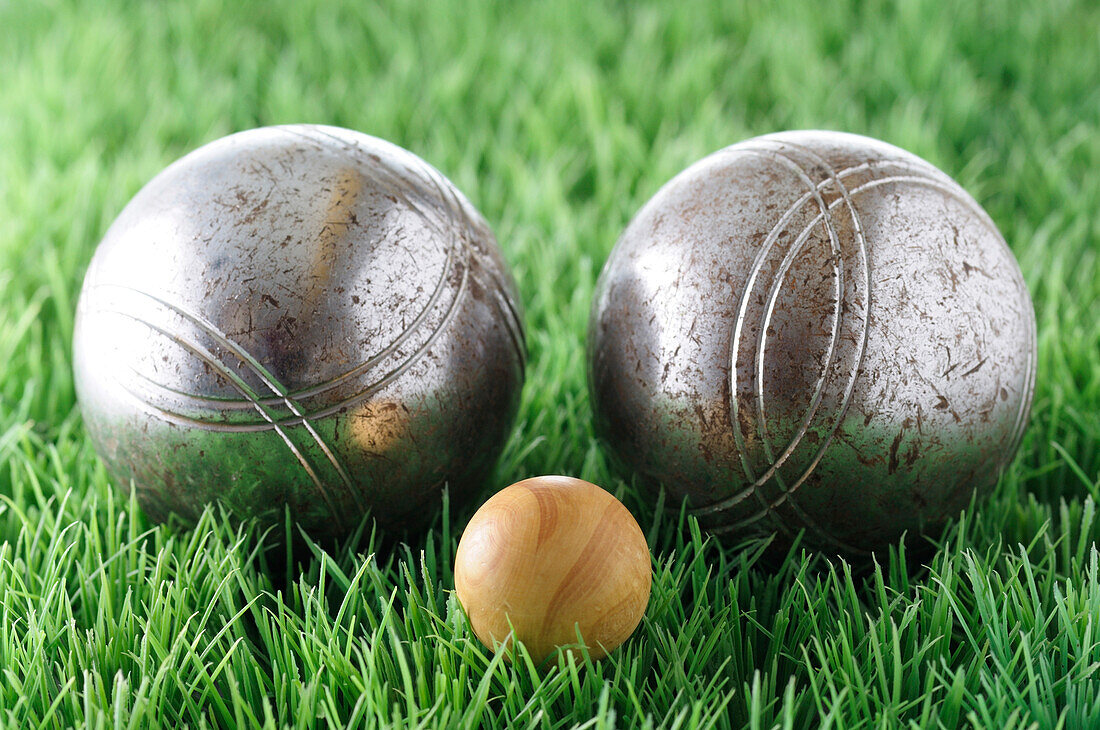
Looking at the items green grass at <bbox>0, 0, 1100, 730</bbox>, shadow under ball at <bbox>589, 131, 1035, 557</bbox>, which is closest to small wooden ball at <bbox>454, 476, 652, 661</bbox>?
green grass at <bbox>0, 0, 1100, 730</bbox>

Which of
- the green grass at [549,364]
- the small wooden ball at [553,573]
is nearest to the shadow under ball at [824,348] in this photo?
the green grass at [549,364]

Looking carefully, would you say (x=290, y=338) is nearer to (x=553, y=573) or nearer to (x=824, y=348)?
(x=553, y=573)

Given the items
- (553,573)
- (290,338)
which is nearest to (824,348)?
(553,573)

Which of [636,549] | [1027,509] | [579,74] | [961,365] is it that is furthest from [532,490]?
[579,74]

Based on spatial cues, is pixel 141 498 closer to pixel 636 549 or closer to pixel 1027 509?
pixel 636 549

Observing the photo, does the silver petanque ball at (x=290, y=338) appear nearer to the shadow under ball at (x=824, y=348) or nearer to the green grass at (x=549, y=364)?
the green grass at (x=549, y=364)

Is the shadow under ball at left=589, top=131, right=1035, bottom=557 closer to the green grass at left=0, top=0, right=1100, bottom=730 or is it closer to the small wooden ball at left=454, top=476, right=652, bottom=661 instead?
the green grass at left=0, top=0, right=1100, bottom=730
